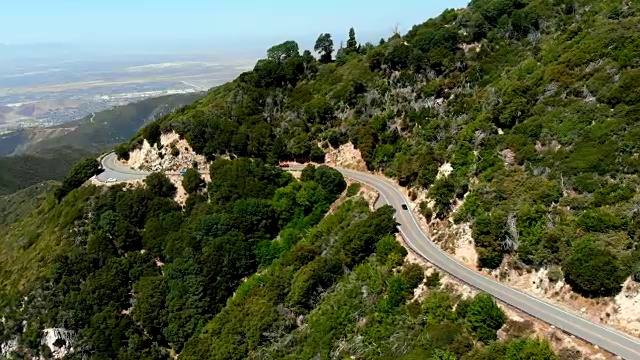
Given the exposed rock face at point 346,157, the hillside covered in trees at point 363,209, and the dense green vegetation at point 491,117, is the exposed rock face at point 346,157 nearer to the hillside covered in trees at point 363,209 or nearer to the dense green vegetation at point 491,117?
the dense green vegetation at point 491,117

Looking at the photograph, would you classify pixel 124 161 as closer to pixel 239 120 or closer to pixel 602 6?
pixel 239 120

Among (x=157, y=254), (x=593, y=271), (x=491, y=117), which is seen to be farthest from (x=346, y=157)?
(x=593, y=271)

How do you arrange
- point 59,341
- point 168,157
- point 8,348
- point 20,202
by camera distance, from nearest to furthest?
1. point 59,341
2. point 8,348
3. point 168,157
4. point 20,202

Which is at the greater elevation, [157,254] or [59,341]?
[157,254]

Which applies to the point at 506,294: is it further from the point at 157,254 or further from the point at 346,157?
the point at 157,254

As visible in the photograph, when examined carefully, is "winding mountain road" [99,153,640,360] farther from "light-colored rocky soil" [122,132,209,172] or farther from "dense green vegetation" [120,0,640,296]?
"light-colored rocky soil" [122,132,209,172]
